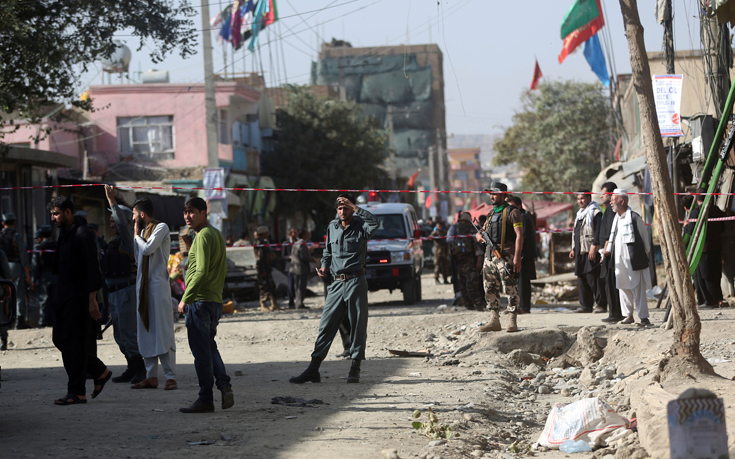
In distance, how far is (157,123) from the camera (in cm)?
3338

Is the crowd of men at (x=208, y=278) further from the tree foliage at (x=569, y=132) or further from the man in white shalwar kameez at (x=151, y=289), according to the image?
the tree foliage at (x=569, y=132)

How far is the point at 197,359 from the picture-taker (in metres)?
6.52

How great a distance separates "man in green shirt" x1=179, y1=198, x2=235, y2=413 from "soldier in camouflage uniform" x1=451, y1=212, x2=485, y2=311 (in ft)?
25.2

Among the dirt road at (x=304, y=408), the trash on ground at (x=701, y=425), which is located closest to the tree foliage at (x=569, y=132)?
the dirt road at (x=304, y=408)

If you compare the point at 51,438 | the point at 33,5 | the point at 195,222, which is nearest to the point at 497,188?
the point at 195,222

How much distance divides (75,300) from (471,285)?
827 centimetres

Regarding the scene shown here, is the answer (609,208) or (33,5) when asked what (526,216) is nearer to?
(609,208)

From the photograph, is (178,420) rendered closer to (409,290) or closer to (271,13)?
(409,290)

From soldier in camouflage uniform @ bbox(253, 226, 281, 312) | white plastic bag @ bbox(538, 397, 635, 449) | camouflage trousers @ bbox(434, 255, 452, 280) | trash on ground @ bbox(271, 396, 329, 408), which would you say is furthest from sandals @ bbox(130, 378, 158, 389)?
camouflage trousers @ bbox(434, 255, 452, 280)

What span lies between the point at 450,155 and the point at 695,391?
153 m

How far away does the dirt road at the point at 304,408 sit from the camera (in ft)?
17.7

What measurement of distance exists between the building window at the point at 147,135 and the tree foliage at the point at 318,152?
24.9 feet

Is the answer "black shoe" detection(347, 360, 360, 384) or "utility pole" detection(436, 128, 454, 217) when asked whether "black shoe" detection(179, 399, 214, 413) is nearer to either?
"black shoe" detection(347, 360, 360, 384)

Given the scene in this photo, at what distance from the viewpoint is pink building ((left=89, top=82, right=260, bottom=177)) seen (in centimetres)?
3275
